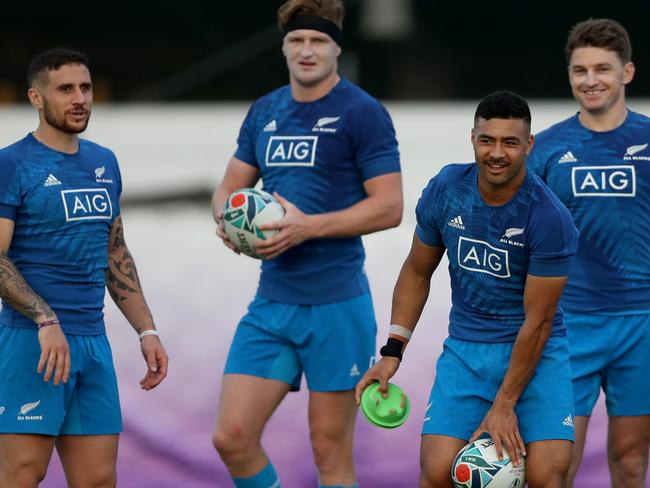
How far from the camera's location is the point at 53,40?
552 inches

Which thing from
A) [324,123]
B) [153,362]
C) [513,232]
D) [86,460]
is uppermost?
[324,123]

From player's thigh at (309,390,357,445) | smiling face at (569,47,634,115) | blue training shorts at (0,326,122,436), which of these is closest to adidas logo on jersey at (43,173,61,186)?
blue training shorts at (0,326,122,436)

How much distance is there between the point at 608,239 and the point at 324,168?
46.9 inches

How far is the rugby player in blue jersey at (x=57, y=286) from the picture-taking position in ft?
14.4

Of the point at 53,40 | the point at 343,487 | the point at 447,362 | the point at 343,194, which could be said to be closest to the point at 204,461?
the point at 343,487

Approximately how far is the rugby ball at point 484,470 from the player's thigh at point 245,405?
113 centimetres

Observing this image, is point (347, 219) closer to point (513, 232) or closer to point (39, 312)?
point (513, 232)

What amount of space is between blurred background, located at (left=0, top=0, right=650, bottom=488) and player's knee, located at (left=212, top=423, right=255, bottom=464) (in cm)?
143

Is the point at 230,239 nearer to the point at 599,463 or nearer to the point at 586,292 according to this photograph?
the point at 586,292

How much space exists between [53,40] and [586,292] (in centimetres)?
1032

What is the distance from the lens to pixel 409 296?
4.52 m

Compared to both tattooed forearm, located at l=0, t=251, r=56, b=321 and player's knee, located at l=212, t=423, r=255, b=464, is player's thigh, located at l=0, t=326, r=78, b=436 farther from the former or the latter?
player's knee, located at l=212, t=423, r=255, b=464

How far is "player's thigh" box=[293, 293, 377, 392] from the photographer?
505 centimetres

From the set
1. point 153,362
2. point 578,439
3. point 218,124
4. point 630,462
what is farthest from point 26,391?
point 218,124
